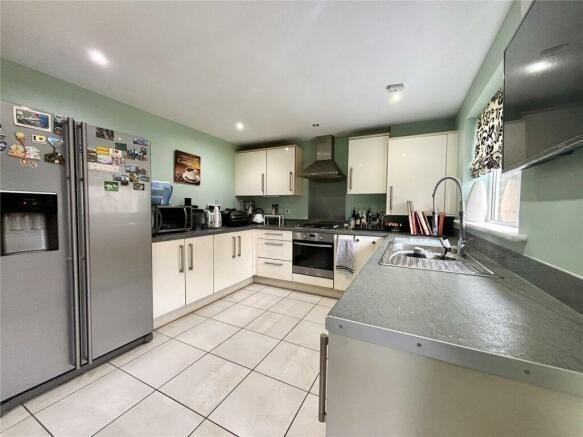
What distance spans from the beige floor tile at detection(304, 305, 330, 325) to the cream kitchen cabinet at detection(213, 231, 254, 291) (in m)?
1.09

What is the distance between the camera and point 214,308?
8.38 feet

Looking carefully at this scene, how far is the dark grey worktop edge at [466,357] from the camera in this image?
408 mm

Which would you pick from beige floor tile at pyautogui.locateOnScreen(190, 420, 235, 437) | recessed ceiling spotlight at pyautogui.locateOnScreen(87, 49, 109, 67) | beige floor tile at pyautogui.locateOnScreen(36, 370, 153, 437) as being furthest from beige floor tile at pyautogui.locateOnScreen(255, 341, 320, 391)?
recessed ceiling spotlight at pyautogui.locateOnScreen(87, 49, 109, 67)

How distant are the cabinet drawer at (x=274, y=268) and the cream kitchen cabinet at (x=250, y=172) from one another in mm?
1094

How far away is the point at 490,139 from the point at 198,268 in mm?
2760

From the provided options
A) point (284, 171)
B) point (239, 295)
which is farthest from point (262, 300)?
point (284, 171)

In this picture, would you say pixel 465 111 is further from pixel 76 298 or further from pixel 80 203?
pixel 76 298

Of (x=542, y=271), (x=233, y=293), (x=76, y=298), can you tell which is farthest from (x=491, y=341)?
(x=233, y=293)

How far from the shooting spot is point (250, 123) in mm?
2881

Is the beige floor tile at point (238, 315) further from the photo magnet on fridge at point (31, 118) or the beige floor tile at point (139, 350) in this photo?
the photo magnet on fridge at point (31, 118)

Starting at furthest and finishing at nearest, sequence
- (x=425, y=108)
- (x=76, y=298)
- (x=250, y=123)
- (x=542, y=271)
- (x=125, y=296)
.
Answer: (x=250, y=123), (x=425, y=108), (x=125, y=296), (x=76, y=298), (x=542, y=271)

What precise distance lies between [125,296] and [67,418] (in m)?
0.71

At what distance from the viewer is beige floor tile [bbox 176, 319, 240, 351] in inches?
73.7

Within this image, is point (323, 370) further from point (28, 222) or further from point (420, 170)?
point (420, 170)
